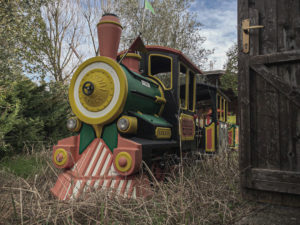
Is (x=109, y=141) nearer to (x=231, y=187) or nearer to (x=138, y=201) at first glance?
(x=138, y=201)

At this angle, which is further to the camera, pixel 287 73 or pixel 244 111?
pixel 244 111

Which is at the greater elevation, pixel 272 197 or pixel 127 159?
pixel 127 159

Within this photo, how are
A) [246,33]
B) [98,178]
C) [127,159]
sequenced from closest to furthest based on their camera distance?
[246,33], [127,159], [98,178]

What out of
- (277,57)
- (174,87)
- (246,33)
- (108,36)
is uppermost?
(108,36)

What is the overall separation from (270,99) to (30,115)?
6.22 m

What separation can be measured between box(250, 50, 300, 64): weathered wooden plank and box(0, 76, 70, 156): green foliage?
4835 mm

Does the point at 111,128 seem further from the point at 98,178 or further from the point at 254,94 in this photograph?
the point at 254,94

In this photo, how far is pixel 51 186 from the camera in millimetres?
3350

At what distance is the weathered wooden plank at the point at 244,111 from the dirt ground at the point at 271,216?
0.32 metres

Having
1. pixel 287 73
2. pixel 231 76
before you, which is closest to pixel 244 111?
pixel 287 73

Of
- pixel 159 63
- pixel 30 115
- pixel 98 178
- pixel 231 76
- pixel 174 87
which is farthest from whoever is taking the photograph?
pixel 231 76

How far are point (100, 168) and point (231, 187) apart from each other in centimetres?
150

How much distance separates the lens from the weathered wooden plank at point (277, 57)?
2.05 metres

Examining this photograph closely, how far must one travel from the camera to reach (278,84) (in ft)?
6.98
